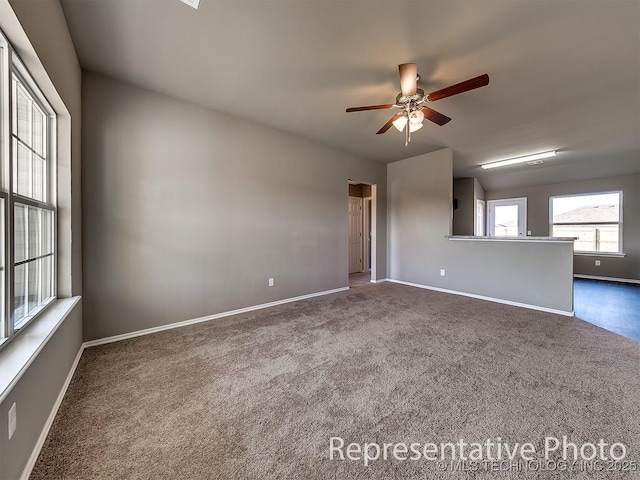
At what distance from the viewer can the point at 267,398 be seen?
1671 millimetres

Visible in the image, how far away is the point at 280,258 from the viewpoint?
3795mm

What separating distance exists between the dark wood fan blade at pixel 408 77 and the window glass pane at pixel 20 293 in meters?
2.88

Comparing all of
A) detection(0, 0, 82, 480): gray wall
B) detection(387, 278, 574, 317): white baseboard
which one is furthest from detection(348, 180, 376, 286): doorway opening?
detection(0, 0, 82, 480): gray wall

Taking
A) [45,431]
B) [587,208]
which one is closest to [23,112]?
[45,431]

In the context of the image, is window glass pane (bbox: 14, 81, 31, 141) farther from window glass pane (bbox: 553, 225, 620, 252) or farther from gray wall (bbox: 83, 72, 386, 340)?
window glass pane (bbox: 553, 225, 620, 252)

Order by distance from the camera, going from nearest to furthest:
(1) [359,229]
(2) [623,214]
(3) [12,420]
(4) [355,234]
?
1. (3) [12,420]
2. (2) [623,214]
3. (4) [355,234]
4. (1) [359,229]

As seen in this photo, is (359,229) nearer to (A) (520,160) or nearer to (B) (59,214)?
(A) (520,160)

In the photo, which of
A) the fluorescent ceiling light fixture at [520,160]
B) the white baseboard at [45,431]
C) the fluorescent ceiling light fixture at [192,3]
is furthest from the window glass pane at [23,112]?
the fluorescent ceiling light fixture at [520,160]

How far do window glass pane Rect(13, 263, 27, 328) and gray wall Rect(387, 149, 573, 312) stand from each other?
5.17 m

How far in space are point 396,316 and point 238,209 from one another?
2.54 m

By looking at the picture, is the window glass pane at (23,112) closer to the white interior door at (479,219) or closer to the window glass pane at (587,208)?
the white interior door at (479,219)

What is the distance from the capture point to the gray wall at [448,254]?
3498mm

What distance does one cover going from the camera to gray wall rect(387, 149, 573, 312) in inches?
138

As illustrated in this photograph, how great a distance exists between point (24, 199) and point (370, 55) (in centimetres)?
262
